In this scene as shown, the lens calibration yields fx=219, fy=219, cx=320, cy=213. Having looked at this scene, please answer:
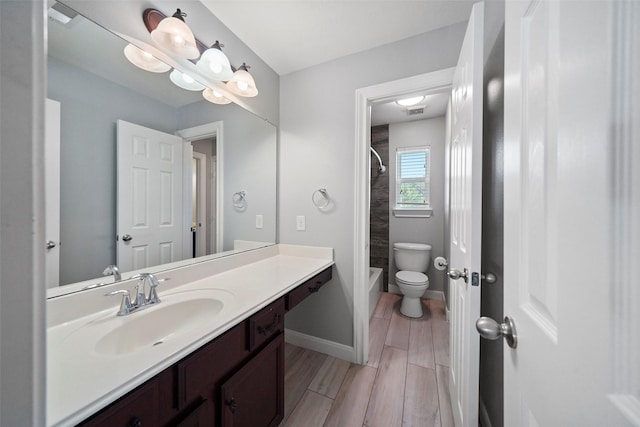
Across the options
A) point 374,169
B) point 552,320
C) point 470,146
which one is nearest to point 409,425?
point 552,320

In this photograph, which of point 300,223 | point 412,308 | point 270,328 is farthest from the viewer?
point 412,308

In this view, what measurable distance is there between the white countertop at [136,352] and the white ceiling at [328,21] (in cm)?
156

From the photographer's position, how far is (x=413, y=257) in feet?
9.21

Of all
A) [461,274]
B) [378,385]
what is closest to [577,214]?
[461,274]

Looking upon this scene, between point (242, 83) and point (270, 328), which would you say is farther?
point (242, 83)

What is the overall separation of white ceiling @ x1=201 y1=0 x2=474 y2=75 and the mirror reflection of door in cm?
78

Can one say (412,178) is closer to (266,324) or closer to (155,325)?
(266,324)

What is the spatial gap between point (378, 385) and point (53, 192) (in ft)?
6.51

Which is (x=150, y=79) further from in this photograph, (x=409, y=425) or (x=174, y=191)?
(x=409, y=425)

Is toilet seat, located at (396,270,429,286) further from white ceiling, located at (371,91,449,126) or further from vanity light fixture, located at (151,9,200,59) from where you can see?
vanity light fixture, located at (151,9,200,59)

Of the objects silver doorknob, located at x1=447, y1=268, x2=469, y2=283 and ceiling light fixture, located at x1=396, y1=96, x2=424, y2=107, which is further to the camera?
ceiling light fixture, located at x1=396, y1=96, x2=424, y2=107

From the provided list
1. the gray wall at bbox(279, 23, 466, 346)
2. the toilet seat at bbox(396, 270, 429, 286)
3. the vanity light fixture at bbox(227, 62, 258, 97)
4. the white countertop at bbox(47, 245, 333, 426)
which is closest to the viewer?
the white countertop at bbox(47, 245, 333, 426)

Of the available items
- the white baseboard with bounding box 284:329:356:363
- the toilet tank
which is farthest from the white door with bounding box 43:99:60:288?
the toilet tank

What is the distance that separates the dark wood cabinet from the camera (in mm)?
566
